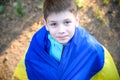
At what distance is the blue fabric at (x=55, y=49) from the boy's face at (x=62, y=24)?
6.6 inches

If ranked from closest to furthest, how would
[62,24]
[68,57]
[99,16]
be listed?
[62,24], [68,57], [99,16]

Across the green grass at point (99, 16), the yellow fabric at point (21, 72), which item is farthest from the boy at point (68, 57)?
the green grass at point (99, 16)

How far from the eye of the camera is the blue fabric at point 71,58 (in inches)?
91.7

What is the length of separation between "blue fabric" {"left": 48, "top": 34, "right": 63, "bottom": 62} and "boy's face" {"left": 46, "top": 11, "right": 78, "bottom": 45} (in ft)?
0.55

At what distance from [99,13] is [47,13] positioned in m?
1.18

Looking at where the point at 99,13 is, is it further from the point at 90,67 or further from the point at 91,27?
the point at 90,67

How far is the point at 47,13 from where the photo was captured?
2.16 m

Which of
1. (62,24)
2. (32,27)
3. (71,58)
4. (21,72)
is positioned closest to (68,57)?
(71,58)

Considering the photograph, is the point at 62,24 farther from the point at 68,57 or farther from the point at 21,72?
the point at 21,72

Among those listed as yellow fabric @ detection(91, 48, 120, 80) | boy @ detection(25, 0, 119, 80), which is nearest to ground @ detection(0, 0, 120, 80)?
yellow fabric @ detection(91, 48, 120, 80)

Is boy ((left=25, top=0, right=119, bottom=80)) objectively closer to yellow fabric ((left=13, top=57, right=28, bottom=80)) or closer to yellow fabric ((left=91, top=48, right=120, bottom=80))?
yellow fabric ((left=91, top=48, right=120, bottom=80))

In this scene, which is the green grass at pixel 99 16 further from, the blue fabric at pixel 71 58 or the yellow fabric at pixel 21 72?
the yellow fabric at pixel 21 72

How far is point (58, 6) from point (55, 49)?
0.37 m

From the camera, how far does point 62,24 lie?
2.11m
